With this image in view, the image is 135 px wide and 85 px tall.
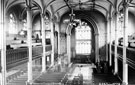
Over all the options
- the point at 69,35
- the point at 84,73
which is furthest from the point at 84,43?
the point at 84,73

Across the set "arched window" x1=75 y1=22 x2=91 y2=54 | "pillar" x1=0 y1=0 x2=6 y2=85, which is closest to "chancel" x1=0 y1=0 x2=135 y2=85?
"arched window" x1=75 y1=22 x2=91 y2=54

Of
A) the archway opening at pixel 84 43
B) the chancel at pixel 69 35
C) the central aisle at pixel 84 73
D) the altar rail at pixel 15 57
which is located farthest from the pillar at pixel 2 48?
the archway opening at pixel 84 43

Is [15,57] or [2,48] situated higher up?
[2,48]

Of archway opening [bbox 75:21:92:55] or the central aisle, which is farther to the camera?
archway opening [bbox 75:21:92:55]

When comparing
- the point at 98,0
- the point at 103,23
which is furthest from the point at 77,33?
the point at 98,0

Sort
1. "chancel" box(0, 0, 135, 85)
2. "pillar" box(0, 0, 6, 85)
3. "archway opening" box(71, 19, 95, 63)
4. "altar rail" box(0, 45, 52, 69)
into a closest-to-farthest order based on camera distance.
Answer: "pillar" box(0, 0, 6, 85)
"altar rail" box(0, 45, 52, 69)
"chancel" box(0, 0, 135, 85)
"archway opening" box(71, 19, 95, 63)

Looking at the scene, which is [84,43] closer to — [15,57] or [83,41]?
[83,41]

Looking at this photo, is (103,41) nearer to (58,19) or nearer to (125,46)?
(58,19)

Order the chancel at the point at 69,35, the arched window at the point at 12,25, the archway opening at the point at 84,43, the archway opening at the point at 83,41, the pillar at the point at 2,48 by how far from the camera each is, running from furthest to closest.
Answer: the archway opening at the point at 83,41
the archway opening at the point at 84,43
the arched window at the point at 12,25
the chancel at the point at 69,35
the pillar at the point at 2,48

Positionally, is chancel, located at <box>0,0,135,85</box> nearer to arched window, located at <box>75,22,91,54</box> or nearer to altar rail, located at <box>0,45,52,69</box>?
arched window, located at <box>75,22,91,54</box>

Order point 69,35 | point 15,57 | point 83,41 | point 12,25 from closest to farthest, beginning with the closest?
point 15,57, point 12,25, point 69,35, point 83,41

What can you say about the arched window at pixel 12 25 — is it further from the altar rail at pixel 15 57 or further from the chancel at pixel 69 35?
the altar rail at pixel 15 57

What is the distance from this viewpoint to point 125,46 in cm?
1374

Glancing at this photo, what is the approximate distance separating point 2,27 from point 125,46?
10287 mm
